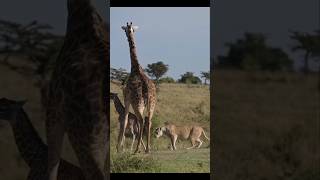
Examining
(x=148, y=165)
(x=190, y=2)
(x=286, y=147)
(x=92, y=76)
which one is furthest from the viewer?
(x=148, y=165)

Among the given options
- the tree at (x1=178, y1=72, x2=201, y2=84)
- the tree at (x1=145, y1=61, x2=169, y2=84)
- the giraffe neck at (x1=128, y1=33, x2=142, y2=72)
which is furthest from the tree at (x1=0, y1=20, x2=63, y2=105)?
the tree at (x1=178, y1=72, x2=201, y2=84)

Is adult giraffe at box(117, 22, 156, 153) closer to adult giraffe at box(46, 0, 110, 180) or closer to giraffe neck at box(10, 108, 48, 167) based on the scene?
giraffe neck at box(10, 108, 48, 167)

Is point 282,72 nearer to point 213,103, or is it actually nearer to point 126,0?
point 213,103

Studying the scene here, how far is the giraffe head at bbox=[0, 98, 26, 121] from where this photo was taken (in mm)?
4883

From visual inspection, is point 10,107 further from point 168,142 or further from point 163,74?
point 163,74

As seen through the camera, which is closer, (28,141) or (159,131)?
(28,141)

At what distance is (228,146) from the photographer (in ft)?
15.6

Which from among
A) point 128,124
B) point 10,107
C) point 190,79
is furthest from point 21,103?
point 190,79

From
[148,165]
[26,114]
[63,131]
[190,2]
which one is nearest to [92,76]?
[63,131]

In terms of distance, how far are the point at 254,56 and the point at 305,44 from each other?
1.70ft

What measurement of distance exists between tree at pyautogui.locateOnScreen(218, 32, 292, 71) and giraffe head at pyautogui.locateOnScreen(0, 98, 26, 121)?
1.66m

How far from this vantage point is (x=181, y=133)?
816cm

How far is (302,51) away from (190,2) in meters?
1.17

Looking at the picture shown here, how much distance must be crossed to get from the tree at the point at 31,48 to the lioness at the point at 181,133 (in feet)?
9.96
